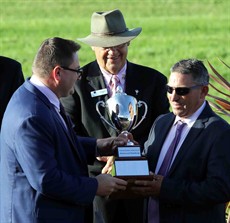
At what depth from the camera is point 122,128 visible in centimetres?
699

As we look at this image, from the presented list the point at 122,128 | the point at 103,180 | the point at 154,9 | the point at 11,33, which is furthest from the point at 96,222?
the point at 154,9

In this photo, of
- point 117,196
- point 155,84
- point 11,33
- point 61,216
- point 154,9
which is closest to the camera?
point 61,216

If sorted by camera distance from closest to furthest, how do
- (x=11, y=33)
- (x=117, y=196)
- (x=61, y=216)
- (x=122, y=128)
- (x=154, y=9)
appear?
(x=61, y=216)
(x=117, y=196)
(x=122, y=128)
(x=11, y=33)
(x=154, y=9)

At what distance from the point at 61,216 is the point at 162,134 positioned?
3.19ft

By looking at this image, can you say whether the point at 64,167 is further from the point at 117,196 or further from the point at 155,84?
the point at 155,84

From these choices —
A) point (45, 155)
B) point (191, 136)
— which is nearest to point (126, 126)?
point (191, 136)

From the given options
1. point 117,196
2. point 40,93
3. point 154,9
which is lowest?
point 154,9

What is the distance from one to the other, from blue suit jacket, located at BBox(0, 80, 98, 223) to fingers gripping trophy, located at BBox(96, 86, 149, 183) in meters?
0.37

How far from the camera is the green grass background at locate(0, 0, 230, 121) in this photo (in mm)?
18812

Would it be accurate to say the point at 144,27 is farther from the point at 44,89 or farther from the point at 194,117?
the point at 44,89

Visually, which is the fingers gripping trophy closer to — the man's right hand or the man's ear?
the man's right hand

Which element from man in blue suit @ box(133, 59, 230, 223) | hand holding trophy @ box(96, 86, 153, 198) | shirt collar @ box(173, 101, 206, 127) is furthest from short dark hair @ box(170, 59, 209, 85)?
hand holding trophy @ box(96, 86, 153, 198)

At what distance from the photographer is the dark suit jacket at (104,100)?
744 centimetres

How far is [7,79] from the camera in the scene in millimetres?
7199
